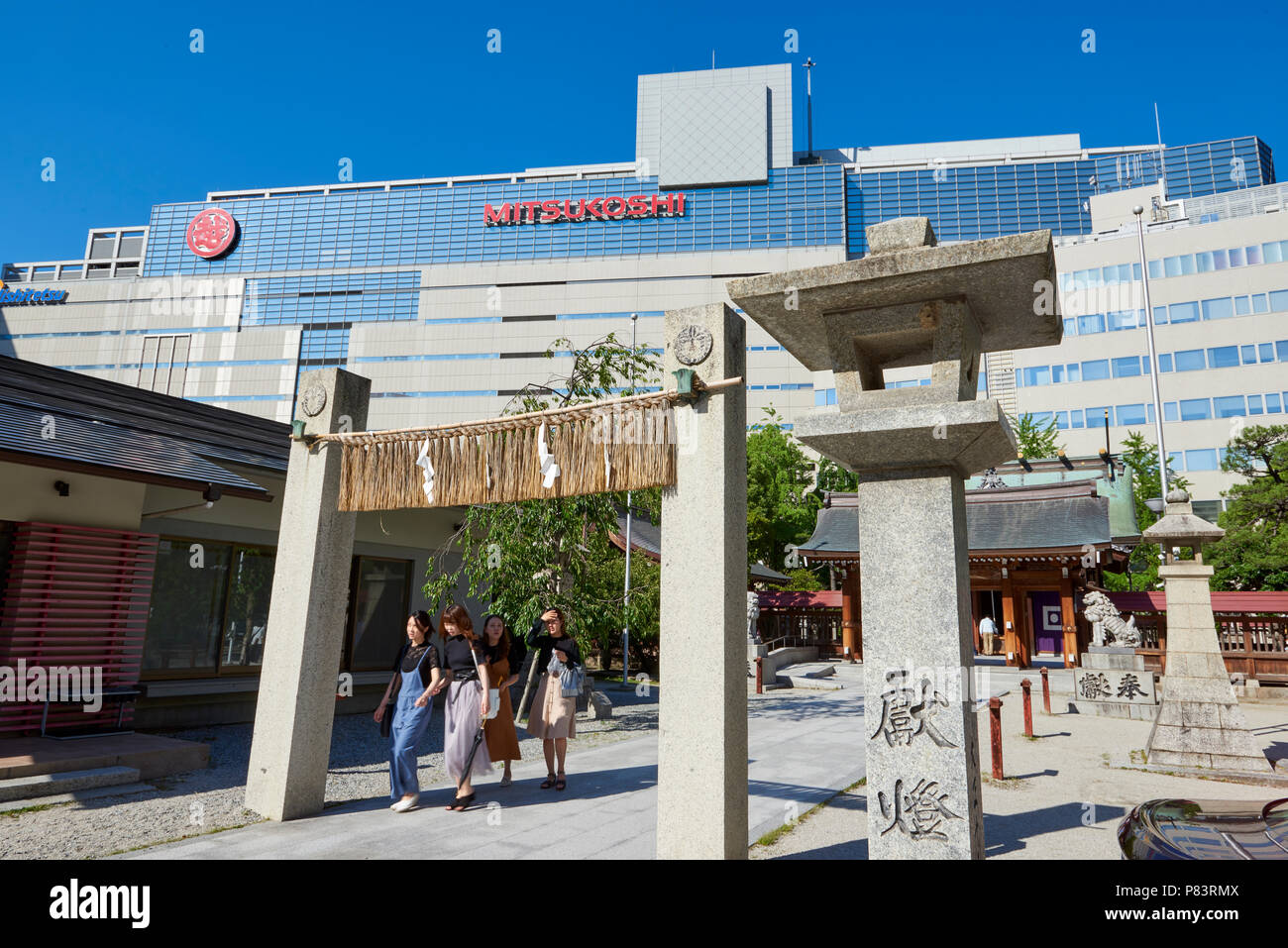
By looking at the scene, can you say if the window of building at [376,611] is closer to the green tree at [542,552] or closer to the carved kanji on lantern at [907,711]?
the green tree at [542,552]

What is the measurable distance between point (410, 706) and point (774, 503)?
91.5 feet

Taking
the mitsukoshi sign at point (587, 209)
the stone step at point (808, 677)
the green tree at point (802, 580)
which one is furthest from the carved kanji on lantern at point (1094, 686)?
the mitsukoshi sign at point (587, 209)

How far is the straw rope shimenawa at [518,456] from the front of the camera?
5.08 metres

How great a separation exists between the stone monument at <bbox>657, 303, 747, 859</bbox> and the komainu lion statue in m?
15.0

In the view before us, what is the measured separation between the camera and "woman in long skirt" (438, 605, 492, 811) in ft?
21.6

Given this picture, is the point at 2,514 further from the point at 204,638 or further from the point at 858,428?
the point at 858,428

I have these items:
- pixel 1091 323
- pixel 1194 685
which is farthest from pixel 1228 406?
pixel 1194 685

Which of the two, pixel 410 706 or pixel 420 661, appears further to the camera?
pixel 420 661

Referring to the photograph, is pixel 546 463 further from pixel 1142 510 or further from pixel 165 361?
pixel 165 361

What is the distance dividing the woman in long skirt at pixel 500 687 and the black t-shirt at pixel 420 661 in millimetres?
531

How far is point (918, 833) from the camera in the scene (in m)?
4.30

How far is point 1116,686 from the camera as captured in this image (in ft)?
48.4

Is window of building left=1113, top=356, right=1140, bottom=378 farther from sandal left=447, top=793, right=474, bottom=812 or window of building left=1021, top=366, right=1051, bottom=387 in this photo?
sandal left=447, top=793, right=474, bottom=812
